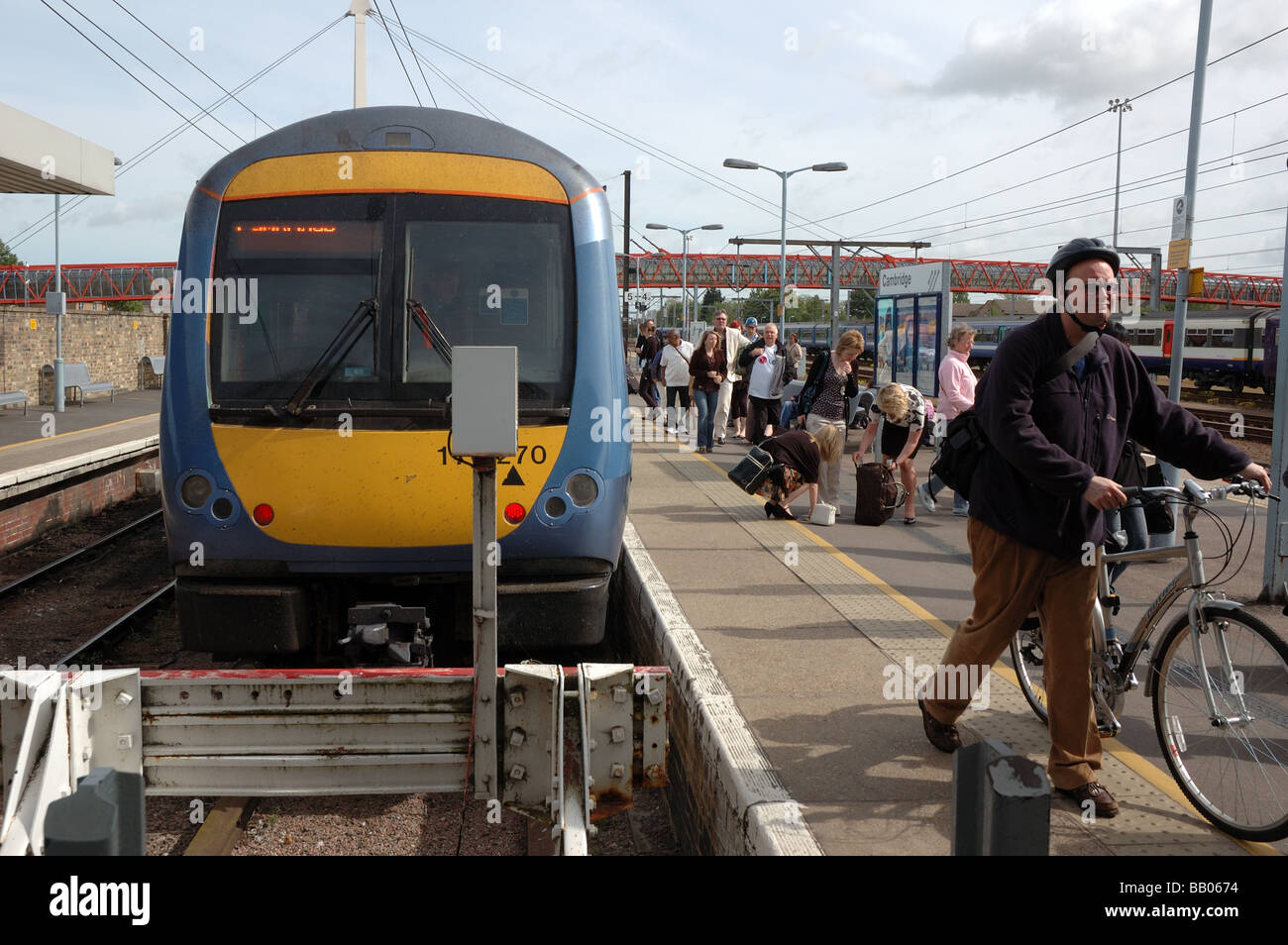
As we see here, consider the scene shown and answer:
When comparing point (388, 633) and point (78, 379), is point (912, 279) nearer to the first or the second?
point (388, 633)

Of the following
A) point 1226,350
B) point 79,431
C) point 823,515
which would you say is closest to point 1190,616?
point 823,515

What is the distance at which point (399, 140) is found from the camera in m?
5.58

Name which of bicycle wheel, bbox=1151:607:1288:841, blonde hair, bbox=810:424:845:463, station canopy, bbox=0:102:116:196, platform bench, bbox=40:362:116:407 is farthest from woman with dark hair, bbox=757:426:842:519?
platform bench, bbox=40:362:116:407

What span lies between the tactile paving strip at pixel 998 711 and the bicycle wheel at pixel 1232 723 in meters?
0.11

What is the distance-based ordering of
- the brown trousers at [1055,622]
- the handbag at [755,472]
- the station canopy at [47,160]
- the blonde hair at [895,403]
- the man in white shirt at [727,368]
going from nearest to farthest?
1. the brown trousers at [1055,622]
2. the blonde hair at [895,403]
3. the handbag at [755,472]
4. the station canopy at [47,160]
5. the man in white shirt at [727,368]

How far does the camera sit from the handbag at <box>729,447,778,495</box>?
32.8 ft

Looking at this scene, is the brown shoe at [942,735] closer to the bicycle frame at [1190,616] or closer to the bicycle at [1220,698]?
the bicycle frame at [1190,616]

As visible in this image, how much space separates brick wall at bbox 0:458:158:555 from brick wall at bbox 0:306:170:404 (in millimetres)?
10202

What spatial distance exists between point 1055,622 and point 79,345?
29166 millimetres

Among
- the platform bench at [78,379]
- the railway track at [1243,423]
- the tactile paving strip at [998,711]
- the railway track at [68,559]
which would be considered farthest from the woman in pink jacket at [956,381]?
the platform bench at [78,379]

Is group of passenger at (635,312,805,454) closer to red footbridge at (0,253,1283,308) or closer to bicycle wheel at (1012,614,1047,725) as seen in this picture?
bicycle wheel at (1012,614,1047,725)

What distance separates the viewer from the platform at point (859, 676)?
381 centimetres

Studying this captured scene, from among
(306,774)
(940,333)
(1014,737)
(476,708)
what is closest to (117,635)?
(306,774)
